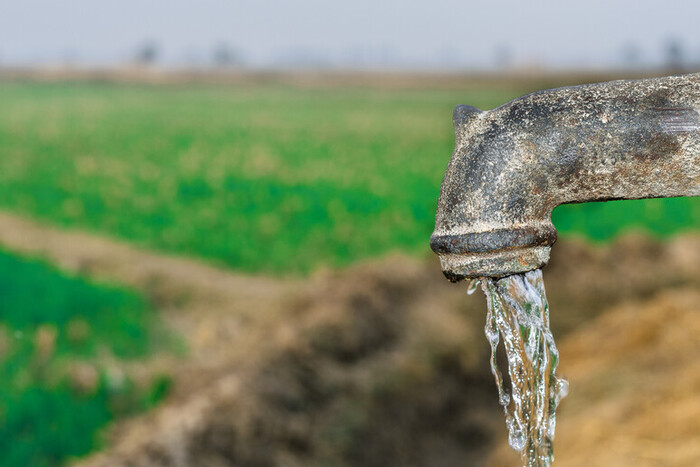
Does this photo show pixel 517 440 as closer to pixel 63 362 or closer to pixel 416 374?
pixel 416 374

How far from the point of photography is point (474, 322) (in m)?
3.94

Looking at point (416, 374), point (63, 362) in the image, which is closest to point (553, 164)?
point (416, 374)

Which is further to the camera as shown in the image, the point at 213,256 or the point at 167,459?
the point at 213,256

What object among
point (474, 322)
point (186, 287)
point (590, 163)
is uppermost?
point (590, 163)

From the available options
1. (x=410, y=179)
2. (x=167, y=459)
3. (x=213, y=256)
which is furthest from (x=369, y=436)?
(x=410, y=179)

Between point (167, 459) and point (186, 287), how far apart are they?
3.59 m

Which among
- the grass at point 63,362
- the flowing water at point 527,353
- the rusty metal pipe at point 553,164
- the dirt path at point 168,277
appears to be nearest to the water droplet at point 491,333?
the flowing water at point 527,353

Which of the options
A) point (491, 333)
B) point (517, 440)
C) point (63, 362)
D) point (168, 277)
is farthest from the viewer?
point (168, 277)

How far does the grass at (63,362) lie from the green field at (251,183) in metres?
2.02

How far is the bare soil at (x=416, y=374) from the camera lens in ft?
8.45

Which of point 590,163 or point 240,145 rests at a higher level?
point 590,163

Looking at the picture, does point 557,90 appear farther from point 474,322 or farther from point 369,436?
point 474,322

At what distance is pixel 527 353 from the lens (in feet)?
3.92

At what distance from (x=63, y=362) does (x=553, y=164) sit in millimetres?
2713
